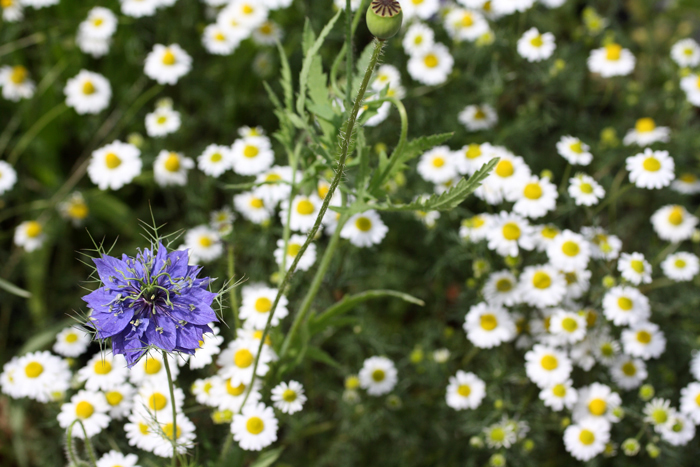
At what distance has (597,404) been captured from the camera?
2211 mm

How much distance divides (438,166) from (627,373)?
3.82 feet

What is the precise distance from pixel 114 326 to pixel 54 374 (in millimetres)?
1025

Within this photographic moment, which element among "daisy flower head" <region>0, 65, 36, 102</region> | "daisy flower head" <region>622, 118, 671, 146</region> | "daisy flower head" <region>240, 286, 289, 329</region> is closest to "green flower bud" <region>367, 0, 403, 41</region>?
"daisy flower head" <region>240, 286, 289, 329</region>

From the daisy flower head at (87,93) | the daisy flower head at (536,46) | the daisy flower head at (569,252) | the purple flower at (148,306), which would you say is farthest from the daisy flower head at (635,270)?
the daisy flower head at (87,93)

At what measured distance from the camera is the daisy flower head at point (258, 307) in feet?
6.70

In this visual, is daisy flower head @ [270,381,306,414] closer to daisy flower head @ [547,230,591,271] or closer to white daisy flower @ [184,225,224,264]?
white daisy flower @ [184,225,224,264]

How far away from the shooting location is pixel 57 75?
126 inches

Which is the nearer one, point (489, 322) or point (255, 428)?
point (255, 428)

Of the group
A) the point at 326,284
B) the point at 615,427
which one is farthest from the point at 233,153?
the point at 615,427

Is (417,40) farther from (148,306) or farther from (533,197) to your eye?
(148,306)

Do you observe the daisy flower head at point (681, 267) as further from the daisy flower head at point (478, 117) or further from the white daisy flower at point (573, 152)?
the daisy flower head at point (478, 117)

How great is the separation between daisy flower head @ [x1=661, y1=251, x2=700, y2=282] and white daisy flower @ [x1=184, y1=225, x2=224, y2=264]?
1919 mm

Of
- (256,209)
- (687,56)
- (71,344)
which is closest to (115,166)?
(256,209)

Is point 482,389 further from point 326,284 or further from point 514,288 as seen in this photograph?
point 326,284
